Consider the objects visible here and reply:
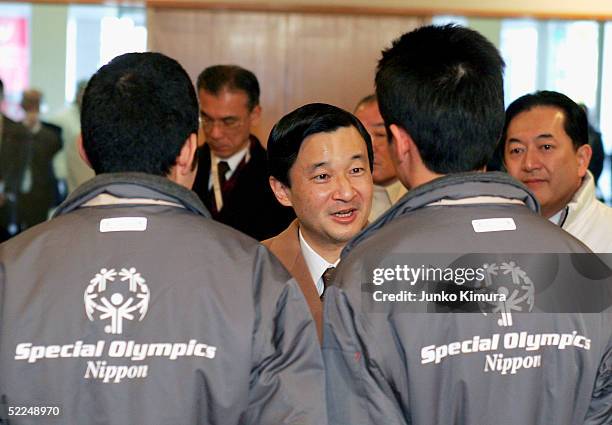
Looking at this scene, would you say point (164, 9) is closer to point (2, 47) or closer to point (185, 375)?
point (2, 47)

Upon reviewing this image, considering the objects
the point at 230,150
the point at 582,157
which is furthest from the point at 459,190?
the point at 230,150

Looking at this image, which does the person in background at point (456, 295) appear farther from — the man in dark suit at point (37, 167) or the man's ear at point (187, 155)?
the man in dark suit at point (37, 167)

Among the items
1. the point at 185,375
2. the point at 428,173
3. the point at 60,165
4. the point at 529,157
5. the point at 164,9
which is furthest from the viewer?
the point at 60,165

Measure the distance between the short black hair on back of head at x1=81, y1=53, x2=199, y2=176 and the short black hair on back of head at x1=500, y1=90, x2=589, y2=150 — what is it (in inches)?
64.5

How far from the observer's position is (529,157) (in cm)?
304

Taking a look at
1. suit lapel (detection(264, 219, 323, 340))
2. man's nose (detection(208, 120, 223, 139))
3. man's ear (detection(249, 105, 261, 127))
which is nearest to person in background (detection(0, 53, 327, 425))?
suit lapel (detection(264, 219, 323, 340))

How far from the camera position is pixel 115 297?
170 centimetres

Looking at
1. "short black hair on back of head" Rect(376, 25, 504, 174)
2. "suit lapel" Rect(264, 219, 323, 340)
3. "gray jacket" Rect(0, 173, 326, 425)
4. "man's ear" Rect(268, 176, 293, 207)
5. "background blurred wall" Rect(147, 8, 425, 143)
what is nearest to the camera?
"gray jacket" Rect(0, 173, 326, 425)

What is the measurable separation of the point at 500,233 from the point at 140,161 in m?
0.72

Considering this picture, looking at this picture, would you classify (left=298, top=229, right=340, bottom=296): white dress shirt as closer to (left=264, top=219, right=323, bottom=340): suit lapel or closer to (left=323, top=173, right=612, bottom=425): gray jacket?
(left=264, top=219, right=323, bottom=340): suit lapel

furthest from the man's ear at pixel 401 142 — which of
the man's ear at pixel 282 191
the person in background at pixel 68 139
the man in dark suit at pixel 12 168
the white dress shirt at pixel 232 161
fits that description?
the man in dark suit at pixel 12 168

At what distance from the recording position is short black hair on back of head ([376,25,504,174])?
1785mm

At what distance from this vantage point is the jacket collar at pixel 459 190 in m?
1.77

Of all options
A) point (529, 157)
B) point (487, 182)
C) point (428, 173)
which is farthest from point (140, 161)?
point (529, 157)
